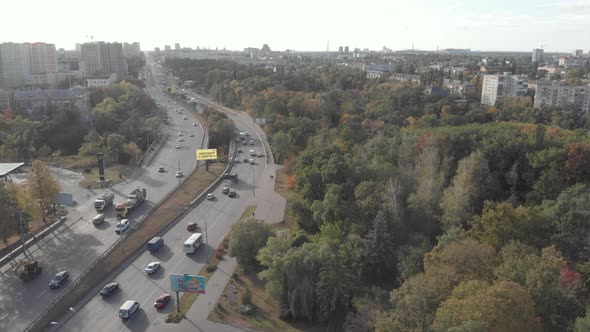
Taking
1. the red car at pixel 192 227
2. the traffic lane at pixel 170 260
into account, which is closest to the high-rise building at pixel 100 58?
the traffic lane at pixel 170 260

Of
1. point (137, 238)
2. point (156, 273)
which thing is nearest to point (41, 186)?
point (137, 238)

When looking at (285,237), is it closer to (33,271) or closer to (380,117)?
(33,271)

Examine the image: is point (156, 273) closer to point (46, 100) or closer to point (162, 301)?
point (162, 301)

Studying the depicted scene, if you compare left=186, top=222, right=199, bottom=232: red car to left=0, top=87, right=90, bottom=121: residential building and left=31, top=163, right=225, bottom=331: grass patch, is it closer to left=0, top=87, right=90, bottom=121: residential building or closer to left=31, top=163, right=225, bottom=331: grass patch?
left=31, top=163, right=225, bottom=331: grass patch

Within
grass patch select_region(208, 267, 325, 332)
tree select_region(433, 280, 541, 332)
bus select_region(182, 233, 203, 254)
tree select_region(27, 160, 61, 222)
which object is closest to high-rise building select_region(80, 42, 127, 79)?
tree select_region(27, 160, 61, 222)

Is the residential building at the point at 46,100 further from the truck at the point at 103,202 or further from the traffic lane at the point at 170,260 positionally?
the traffic lane at the point at 170,260
